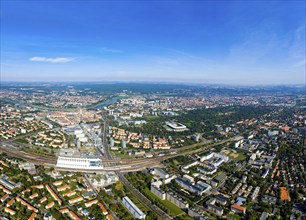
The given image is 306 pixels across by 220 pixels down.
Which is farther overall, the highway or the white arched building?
the white arched building

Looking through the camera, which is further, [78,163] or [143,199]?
[78,163]

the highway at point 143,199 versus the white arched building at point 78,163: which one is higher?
the white arched building at point 78,163

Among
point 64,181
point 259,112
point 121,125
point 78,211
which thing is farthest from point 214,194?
point 259,112

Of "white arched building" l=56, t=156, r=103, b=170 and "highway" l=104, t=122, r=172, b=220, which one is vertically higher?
"white arched building" l=56, t=156, r=103, b=170

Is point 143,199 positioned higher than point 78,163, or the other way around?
point 78,163

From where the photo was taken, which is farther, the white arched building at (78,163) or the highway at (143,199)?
the white arched building at (78,163)

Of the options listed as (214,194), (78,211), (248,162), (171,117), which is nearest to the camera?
Answer: (78,211)

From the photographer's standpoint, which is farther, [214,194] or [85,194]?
[214,194]

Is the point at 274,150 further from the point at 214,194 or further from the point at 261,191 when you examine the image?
the point at 214,194

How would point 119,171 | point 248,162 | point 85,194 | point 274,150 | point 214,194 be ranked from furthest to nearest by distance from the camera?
point 274,150 → point 248,162 → point 119,171 → point 214,194 → point 85,194

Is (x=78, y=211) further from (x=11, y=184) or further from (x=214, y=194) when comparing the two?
(x=214, y=194)

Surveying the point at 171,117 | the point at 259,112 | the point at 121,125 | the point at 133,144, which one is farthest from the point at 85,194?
the point at 259,112
